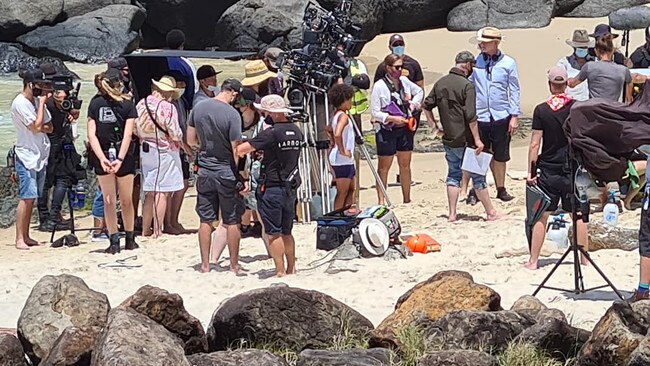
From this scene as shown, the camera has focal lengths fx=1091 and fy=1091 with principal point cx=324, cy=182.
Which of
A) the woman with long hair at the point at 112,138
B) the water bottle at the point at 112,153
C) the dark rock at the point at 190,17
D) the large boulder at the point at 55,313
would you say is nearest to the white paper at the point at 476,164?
the woman with long hair at the point at 112,138

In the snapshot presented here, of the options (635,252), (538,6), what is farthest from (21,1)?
(635,252)

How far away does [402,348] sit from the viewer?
6020 millimetres

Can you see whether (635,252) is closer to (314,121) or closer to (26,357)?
(314,121)

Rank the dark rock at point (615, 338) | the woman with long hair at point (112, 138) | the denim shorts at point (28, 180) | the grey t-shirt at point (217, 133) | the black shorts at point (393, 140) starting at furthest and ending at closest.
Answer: the black shorts at point (393, 140) < the denim shorts at point (28, 180) < the woman with long hair at point (112, 138) < the grey t-shirt at point (217, 133) < the dark rock at point (615, 338)

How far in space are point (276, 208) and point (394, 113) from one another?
2912 mm

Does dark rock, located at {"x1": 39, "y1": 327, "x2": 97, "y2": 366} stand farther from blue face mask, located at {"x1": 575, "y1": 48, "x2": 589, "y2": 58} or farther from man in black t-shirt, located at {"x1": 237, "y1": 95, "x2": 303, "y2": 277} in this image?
blue face mask, located at {"x1": 575, "y1": 48, "x2": 589, "y2": 58}

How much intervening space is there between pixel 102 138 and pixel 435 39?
57.4 ft

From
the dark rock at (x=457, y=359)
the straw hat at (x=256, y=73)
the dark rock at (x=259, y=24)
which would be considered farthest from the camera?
the dark rock at (x=259, y=24)

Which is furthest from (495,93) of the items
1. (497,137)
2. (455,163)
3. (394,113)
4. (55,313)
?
(55,313)

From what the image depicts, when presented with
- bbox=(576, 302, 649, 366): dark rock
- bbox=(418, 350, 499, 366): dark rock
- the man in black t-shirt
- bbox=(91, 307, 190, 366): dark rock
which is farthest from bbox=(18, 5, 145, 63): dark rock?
bbox=(576, 302, 649, 366): dark rock

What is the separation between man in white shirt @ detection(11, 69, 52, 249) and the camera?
964 centimetres

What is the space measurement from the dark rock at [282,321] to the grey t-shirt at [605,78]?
4428 millimetres

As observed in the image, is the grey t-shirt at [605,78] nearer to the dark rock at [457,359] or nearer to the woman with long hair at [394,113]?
the woman with long hair at [394,113]

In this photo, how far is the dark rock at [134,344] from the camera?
531 cm
